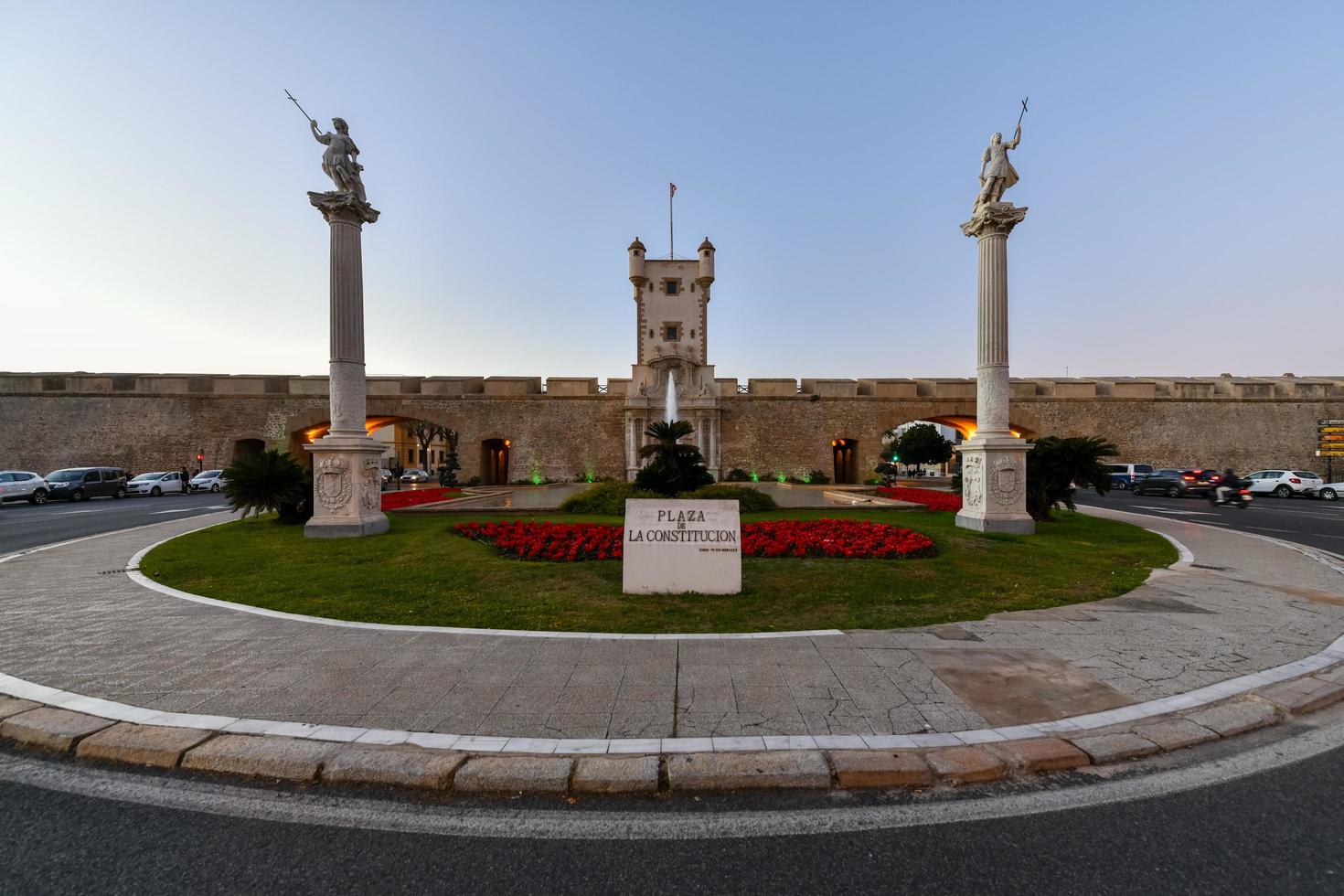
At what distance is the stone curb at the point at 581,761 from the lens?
2975mm

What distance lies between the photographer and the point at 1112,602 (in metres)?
6.46

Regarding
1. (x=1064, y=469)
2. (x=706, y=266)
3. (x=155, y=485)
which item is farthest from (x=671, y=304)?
(x=155, y=485)

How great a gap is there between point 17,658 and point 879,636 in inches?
298

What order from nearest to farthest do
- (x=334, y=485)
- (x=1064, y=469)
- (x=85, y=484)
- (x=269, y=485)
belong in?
1. (x=334, y=485)
2. (x=269, y=485)
3. (x=1064, y=469)
4. (x=85, y=484)

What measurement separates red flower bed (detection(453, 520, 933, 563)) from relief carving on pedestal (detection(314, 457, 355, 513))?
2658 mm

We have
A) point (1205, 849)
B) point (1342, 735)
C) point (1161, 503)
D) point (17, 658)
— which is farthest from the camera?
point (1161, 503)

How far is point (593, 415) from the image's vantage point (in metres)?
33.8

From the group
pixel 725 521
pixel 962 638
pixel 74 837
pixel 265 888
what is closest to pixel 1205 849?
pixel 962 638

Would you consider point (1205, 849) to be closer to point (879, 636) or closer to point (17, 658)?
point (879, 636)

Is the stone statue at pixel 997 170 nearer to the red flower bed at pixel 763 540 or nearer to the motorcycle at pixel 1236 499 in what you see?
the red flower bed at pixel 763 540

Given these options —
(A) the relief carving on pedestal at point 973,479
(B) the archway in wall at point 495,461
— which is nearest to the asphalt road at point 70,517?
(B) the archway in wall at point 495,461

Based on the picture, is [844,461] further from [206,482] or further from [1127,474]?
[206,482]

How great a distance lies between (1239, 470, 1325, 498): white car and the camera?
26.9m

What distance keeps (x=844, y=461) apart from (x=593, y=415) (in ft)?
55.1
